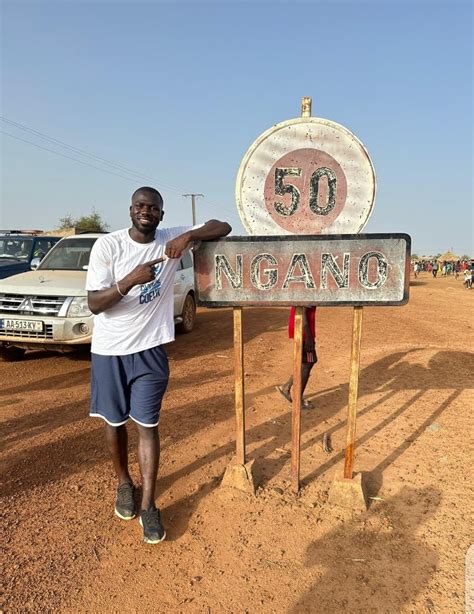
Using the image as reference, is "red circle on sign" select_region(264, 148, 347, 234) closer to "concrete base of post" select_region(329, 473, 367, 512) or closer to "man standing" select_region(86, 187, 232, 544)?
"man standing" select_region(86, 187, 232, 544)

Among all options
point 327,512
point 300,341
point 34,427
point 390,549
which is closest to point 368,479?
point 327,512

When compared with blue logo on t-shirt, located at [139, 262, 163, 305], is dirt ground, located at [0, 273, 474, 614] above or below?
below

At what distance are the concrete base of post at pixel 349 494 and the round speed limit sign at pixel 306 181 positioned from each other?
1583mm

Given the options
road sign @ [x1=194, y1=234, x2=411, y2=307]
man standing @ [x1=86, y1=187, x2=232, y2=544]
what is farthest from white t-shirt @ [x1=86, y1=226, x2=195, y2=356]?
road sign @ [x1=194, y1=234, x2=411, y2=307]

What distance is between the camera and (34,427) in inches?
161

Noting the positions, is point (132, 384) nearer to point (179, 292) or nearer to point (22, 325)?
point (22, 325)

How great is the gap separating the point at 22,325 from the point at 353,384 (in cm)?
443

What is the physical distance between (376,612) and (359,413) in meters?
2.53

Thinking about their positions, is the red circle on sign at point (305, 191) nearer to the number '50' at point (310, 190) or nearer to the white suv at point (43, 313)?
the number '50' at point (310, 190)

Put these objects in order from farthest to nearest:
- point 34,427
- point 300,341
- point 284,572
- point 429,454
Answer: point 34,427
point 429,454
point 300,341
point 284,572

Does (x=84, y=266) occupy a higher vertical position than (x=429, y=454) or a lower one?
higher

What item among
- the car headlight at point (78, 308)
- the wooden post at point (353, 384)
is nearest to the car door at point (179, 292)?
the car headlight at point (78, 308)

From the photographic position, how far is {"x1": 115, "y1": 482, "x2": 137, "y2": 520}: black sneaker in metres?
2.75

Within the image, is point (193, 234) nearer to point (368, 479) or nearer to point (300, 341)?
point (300, 341)
